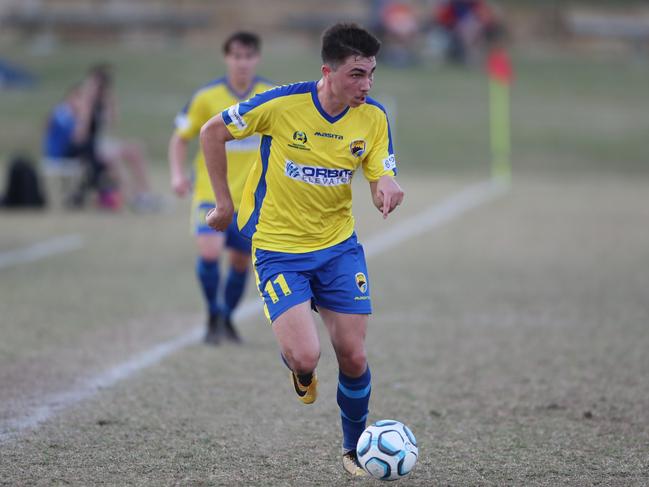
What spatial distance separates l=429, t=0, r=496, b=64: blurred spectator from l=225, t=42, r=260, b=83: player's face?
1057 inches

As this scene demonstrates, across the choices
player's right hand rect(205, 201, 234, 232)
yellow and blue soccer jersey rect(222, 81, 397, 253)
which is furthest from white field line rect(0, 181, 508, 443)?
yellow and blue soccer jersey rect(222, 81, 397, 253)

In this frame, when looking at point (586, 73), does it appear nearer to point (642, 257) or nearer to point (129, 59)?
point (129, 59)

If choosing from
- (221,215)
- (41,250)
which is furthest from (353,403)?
(41,250)

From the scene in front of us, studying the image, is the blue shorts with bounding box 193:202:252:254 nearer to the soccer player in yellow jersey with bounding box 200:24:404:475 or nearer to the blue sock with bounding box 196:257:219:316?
the blue sock with bounding box 196:257:219:316

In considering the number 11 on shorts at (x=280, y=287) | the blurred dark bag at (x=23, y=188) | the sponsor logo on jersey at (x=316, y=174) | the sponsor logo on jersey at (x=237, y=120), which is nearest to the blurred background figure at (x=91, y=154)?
the blurred dark bag at (x=23, y=188)

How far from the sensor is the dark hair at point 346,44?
17.0 ft

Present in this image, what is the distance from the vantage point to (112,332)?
877 centimetres

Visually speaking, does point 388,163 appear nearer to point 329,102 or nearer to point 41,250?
point 329,102

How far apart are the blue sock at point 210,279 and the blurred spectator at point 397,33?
26.0 meters

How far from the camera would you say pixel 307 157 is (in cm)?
543

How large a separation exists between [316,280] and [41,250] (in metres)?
8.33

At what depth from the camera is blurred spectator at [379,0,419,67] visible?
110 feet

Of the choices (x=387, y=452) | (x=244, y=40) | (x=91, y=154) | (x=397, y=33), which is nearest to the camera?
(x=387, y=452)

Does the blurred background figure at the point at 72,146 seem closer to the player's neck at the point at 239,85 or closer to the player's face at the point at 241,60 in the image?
the player's neck at the point at 239,85
